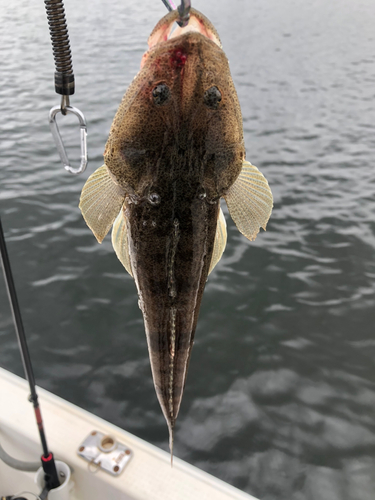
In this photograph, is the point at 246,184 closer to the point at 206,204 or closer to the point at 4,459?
the point at 206,204

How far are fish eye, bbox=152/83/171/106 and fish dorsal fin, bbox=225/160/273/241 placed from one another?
1.27ft

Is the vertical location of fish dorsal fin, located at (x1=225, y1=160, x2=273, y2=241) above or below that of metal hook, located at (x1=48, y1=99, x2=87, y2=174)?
below

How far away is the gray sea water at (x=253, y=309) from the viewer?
5.42m

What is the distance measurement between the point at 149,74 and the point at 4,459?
341 cm

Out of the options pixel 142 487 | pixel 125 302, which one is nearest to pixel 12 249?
pixel 125 302

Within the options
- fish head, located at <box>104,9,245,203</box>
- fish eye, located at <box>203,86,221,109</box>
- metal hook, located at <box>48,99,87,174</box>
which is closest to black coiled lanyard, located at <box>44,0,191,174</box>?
metal hook, located at <box>48,99,87,174</box>

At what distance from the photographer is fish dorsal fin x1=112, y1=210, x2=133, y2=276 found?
1.72m

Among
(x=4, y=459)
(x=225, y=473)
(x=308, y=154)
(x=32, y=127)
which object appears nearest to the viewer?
(x=4, y=459)

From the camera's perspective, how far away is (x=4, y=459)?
3.58 meters

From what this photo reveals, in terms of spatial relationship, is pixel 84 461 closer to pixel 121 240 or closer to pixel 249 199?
pixel 121 240

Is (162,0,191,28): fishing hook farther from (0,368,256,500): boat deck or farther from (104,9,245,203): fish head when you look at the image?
(0,368,256,500): boat deck

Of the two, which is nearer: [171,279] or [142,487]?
[171,279]

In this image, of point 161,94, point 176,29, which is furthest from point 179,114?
point 176,29

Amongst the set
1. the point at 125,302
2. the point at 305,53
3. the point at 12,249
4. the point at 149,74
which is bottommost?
the point at 125,302
